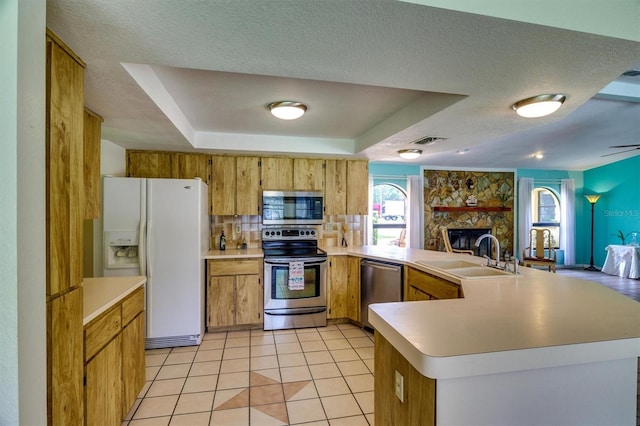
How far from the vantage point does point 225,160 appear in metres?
3.68


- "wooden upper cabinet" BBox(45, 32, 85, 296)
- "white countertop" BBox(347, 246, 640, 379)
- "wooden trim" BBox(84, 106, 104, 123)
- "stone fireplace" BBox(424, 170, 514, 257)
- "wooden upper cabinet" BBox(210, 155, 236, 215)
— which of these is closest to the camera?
"white countertop" BBox(347, 246, 640, 379)

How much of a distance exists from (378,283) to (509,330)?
2184 mm

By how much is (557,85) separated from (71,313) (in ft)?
8.89

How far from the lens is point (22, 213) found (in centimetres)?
91

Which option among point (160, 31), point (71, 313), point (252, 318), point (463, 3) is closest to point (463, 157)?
point (252, 318)

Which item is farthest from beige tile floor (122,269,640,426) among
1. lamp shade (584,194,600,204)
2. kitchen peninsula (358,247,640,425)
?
lamp shade (584,194,600,204)

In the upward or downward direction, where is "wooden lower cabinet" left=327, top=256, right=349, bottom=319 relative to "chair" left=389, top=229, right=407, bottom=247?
downward

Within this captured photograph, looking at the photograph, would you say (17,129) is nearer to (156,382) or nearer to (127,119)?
(127,119)

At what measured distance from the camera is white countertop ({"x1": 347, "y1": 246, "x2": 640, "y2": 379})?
100 cm

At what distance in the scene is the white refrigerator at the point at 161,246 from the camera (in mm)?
2834

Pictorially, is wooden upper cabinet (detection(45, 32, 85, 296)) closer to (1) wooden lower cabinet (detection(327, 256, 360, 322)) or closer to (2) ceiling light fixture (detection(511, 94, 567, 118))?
(2) ceiling light fixture (detection(511, 94, 567, 118))

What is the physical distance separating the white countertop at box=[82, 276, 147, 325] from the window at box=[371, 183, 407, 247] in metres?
4.78

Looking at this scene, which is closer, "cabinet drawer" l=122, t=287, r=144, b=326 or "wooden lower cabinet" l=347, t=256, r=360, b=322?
"cabinet drawer" l=122, t=287, r=144, b=326

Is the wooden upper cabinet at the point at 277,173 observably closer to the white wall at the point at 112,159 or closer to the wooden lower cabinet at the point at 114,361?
the white wall at the point at 112,159
